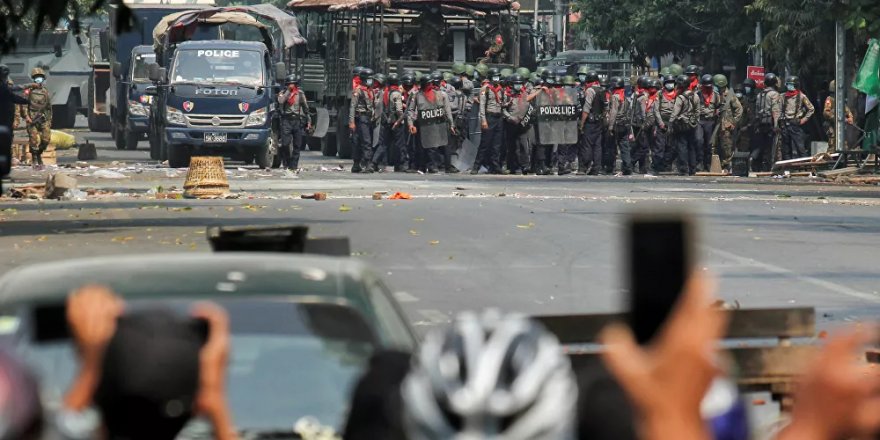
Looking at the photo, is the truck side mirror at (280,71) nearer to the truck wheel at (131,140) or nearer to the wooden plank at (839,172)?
the wooden plank at (839,172)

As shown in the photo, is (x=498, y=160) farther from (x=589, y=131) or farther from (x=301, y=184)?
(x=301, y=184)

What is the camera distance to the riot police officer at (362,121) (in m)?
37.2

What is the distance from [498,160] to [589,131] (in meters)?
1.85

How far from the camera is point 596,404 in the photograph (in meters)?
1.87

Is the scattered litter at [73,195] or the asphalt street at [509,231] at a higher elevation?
the scattered litter at [73,195]

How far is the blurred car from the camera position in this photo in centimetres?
450

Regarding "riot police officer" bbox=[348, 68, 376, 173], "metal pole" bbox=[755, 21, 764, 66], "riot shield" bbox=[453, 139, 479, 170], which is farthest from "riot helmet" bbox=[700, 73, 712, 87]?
"riot police officer" bbox=[348, 68, 376, 173]

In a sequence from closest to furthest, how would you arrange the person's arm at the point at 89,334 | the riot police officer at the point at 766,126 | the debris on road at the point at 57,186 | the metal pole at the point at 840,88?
the person's arm at the point at 89,334, the debris on road at the point at 57,186, the metal pole at the point at 840,88, the riot police officer at the point at 766,126

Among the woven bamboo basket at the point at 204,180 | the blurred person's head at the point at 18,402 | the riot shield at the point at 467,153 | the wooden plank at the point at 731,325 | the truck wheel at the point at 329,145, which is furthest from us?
the truck wheel at the point at 329,145

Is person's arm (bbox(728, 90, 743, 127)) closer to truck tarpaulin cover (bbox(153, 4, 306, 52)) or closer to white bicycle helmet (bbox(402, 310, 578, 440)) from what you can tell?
truck tarpaulin cover (bbox(153, 4, 306, 52))

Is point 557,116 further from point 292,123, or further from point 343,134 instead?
point 343,134

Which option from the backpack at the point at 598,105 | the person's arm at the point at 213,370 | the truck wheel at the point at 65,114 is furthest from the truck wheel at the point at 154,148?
the person's arm at the point at 213,370

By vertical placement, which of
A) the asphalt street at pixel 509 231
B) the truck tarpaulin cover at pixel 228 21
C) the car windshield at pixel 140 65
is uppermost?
the truck tarpaulin cover at pixel 228 21

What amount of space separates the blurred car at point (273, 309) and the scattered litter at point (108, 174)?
2761 cm
